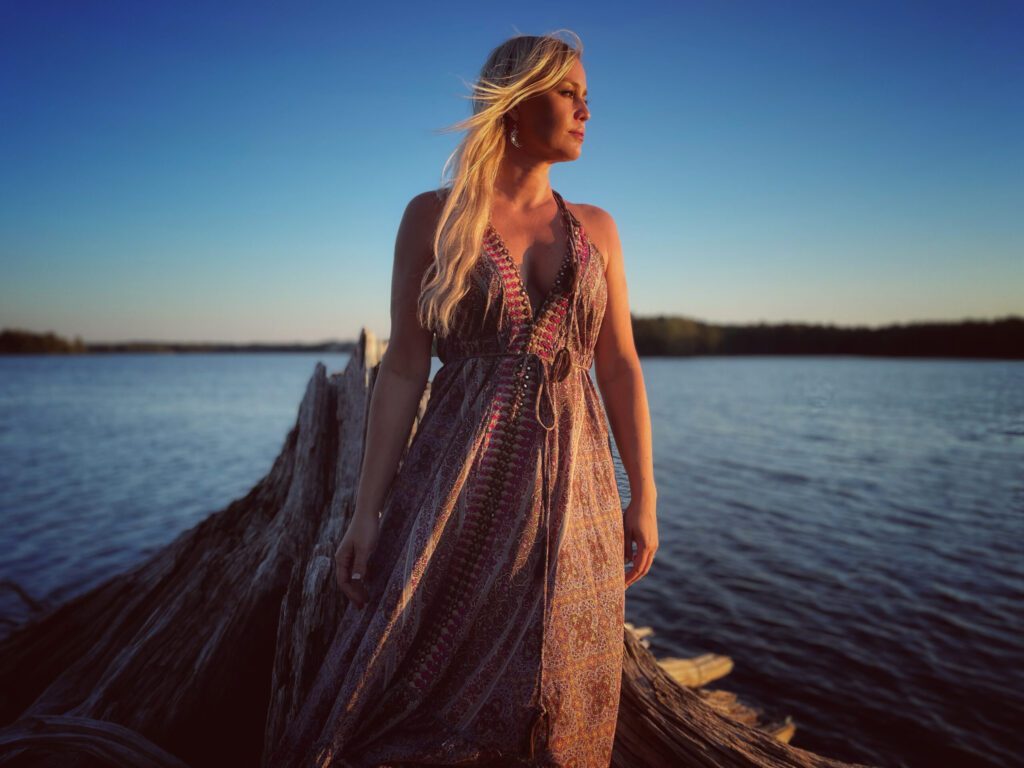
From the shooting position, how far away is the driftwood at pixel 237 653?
2.45 meters

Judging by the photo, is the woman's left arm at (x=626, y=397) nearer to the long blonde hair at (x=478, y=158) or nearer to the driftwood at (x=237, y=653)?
the long blonde hair at (x=478, y=158)

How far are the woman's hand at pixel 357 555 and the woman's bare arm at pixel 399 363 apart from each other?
0.04 m

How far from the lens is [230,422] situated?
1185 inches

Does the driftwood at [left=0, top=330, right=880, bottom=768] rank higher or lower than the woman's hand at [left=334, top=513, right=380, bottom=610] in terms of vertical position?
lower

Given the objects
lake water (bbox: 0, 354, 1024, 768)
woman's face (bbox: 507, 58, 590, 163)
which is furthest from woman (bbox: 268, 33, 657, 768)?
lake water (bbox: 0, 354, 1024, 768)

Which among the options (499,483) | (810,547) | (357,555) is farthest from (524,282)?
(810,547)

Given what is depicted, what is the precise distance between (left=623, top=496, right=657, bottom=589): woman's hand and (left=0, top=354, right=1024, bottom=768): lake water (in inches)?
6.7

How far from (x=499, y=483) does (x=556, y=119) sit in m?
1.24

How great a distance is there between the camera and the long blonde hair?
2072 mm

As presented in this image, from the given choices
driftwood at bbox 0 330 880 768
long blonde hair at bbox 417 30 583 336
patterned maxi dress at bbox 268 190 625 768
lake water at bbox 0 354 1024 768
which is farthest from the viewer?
lake water at bbox 0 354 1024 768

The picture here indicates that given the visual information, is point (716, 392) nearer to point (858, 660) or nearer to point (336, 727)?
point (858, 660)

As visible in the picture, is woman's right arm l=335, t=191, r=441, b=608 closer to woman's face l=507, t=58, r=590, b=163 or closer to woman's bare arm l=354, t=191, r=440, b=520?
woman's bare arm l=354, t=191, r=440, b=520

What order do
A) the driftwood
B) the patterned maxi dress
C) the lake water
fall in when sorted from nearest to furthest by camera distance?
1. the patterned maxi dress
2. the driftwood
3. the lake water

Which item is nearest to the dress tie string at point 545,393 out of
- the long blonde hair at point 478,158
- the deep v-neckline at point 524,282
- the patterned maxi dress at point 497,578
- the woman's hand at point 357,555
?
the patterned maxi dress at point 497,578
